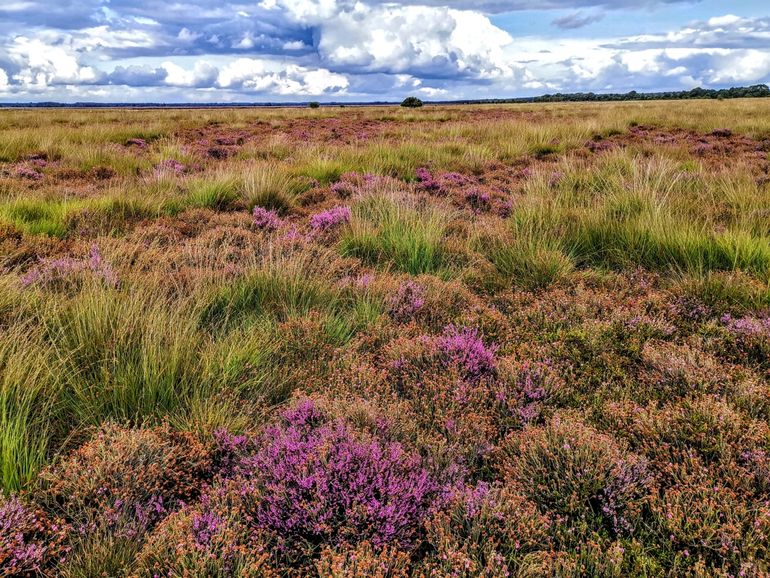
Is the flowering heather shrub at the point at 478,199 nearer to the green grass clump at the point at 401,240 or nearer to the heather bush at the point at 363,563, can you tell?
the green grass clump at the point at 401,240

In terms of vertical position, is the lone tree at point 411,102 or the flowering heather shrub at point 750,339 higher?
the lone tree at point 411,102

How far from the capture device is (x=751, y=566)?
1735 mm

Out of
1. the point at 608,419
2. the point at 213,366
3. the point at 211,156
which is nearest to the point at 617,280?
the point at 608,419

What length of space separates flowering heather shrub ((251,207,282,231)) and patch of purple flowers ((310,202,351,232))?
0.52 metres

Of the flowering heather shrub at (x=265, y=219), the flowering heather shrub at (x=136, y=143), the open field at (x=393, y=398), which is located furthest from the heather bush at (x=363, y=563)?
the flowering heather shrub at (x=136, y=143)

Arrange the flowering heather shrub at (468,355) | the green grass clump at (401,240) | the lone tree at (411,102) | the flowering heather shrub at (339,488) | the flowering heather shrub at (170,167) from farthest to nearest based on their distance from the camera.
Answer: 1. the lone tree at (411,102)
2. the flowering heather shrub at (170,167)
3. the green grass clump at (401,240)
4. the flowering heather shrub at (468,355)
5. the flowering heather shrub at (339,488)

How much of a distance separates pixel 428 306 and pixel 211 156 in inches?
427

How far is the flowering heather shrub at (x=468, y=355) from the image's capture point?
3143 mm

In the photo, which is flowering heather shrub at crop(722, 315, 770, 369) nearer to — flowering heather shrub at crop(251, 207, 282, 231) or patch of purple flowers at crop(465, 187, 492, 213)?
patch of purple flowers at crop(465, 187, 492, 213)

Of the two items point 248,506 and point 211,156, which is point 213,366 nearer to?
point 248,506

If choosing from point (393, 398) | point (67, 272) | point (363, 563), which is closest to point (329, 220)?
point (67, 272)

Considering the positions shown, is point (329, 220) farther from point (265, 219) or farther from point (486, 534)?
point (486, 534)

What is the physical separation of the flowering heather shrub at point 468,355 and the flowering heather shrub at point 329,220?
3.24m

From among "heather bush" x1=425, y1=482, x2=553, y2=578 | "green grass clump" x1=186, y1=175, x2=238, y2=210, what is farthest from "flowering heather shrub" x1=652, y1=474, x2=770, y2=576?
"green grass clump" x1=186, y1=175, x2=238, y2=210
